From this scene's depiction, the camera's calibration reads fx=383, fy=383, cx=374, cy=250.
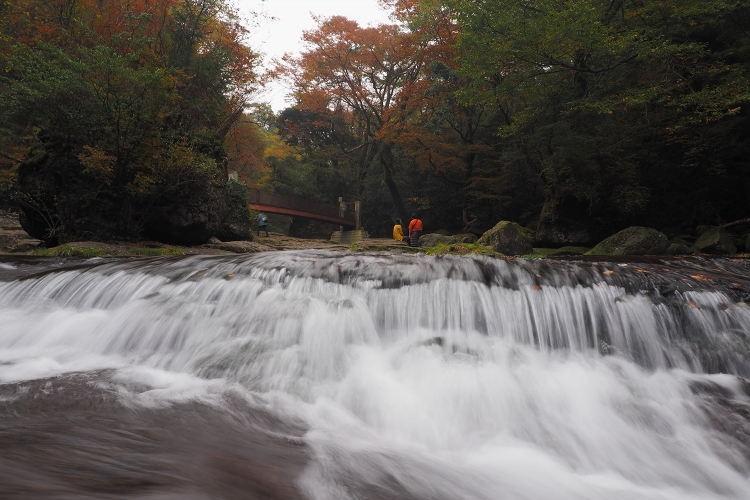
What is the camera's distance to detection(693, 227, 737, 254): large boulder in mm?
11812

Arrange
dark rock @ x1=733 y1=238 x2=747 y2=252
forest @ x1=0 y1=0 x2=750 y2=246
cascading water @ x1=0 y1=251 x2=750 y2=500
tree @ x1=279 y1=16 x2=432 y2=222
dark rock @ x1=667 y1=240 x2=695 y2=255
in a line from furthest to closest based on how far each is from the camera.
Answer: tree @ x1=279 y1=16 x2=432 y2=222 → dark rock @ x1=733 y1=238 x2=747 y2=252 → dark rock @ x1=667 y1=240 x2=695 y2=255 → forest @ x1=0 y1=0 x2=750 y2=246 → cascading water @ x1=0 y1=251 x2=750 y2=500

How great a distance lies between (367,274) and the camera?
544cm

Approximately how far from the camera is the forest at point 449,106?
11.0m

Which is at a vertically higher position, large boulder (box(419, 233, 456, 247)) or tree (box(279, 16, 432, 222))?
tree (box(279, 16, 432, 222))

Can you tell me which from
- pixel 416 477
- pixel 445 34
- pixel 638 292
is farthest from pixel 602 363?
pixel 445 34

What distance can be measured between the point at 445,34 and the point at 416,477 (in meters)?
24.0

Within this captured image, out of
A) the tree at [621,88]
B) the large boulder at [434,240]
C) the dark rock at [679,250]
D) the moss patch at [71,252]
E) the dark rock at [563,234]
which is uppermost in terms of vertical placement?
the tree at [621,88]

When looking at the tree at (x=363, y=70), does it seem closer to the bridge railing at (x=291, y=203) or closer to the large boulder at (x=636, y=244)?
the bridge railing at (x=291, y=203)

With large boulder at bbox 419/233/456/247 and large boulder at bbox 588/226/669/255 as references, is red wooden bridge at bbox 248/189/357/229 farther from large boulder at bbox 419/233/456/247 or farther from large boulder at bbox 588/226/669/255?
large boulder at bbox 588/226/669/255

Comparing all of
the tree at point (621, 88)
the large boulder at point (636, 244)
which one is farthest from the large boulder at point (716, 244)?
the tree at point (621, 88)

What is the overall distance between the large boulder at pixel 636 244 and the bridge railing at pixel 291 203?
68.6ft

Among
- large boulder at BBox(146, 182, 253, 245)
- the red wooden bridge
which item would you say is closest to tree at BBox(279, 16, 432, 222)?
the red wooden bridge

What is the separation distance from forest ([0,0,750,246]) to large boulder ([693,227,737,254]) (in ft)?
9.83

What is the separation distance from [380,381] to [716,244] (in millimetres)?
13752
